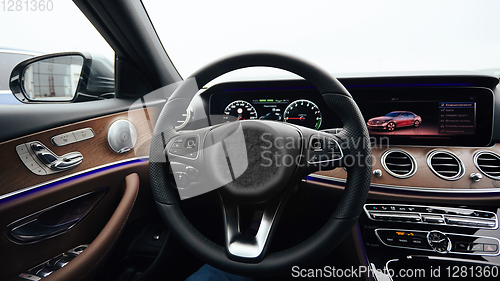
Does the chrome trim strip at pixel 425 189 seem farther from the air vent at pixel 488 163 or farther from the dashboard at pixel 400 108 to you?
the dashboard at pixel 400 108

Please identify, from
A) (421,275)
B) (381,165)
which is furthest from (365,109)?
(421,275)

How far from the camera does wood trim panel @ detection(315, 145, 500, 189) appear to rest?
133 cm

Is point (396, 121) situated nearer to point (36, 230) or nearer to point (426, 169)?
point (426, 169)

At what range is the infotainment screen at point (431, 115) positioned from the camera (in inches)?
57.2

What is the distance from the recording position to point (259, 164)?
0.97m

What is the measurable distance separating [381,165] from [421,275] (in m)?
0.57

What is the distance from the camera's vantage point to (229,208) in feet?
3.29

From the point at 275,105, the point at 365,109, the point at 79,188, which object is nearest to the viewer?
the point at 79,188

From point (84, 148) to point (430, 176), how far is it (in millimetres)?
1673

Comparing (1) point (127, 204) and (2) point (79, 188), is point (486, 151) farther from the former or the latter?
(2) point (79, 188)

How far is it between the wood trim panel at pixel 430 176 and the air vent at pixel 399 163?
0.06 ft

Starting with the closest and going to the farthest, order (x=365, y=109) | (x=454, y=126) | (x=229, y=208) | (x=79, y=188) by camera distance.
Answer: (x=229, y=208), (x=79, y=188), (x=454, y=126), (x=365, y=109)

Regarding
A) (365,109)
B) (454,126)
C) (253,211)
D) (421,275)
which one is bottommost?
(421,275)

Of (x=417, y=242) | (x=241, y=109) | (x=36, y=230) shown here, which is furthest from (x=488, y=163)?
(x=36, y=230)
